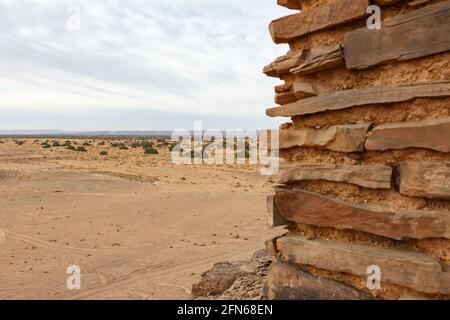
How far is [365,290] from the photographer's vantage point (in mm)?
3688

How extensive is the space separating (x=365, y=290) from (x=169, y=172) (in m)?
20.6

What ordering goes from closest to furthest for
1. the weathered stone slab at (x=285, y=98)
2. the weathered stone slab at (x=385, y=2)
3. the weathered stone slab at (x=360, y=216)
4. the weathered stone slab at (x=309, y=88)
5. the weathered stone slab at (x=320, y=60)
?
the weathered stone slab at (x=360, y=216) → the weathered stone slab at (x=385, y=2) → the weathered stone slab at (x=320, y=60) → the weathered stone slab at (x=309, y=88) → the weathered stone slab at (x=285, y=98)

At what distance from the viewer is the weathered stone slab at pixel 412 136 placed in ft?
10.5

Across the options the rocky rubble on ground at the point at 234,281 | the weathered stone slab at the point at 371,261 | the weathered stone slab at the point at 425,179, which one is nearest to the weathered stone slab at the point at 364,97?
the weathered stone slab at the point at 425,179

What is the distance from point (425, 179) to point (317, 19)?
1.74 meters

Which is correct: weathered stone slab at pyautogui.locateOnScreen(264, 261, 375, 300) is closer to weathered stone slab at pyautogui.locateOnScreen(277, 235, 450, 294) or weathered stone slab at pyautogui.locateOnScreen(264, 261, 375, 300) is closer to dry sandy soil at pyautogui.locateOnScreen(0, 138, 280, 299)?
weathered stone slab at pyautogui.locateOnScreen(277, 235, 450, 294)

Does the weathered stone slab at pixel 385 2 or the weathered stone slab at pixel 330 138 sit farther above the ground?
the weathered stone slab at pixel 385 2

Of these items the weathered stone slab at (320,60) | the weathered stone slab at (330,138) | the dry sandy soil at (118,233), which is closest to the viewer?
the weathered stone slab at (330,138)

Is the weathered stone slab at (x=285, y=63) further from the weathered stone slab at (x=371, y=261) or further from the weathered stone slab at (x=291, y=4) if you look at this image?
the weathered stone slab at (x=371, y=261)

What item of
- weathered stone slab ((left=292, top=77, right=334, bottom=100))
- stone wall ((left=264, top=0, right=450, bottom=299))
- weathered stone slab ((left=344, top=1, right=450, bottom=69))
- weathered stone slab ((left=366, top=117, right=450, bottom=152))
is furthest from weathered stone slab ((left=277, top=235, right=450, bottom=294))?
weathered stone slab ((left=344, top=1, right=450, bottom=69))

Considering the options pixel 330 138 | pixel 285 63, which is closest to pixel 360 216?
pixel 330 138
